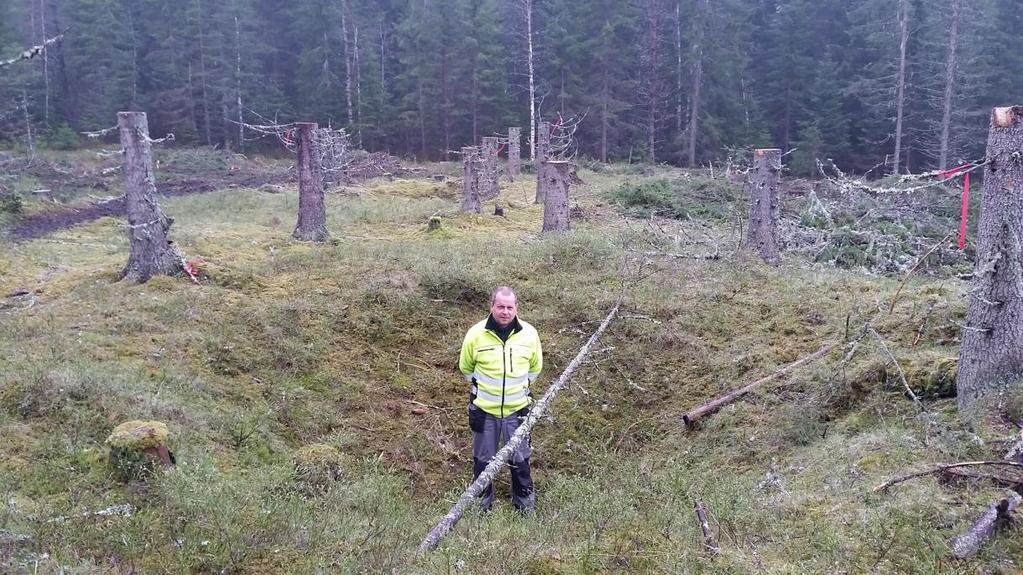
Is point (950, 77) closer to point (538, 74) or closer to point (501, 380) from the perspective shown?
point (538, 74)

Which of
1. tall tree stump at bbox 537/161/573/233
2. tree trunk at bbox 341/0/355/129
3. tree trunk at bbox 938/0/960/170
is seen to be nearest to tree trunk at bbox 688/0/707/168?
tree trunk at bbox 938/0/960/170

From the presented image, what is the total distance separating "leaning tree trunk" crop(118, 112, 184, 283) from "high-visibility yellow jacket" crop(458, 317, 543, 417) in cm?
606

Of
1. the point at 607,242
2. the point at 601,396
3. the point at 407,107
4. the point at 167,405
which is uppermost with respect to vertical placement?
the point at 407,107

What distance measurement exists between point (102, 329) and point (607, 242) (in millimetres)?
7689

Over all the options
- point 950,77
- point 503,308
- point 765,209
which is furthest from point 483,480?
point 950,77

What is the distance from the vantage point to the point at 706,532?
15.4ft

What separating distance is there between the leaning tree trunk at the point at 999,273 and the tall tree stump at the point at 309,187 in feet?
35.7

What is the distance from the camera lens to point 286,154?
45594 mm

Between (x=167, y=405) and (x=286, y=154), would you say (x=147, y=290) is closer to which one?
(x=167, y=405)

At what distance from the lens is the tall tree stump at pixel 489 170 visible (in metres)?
21.7

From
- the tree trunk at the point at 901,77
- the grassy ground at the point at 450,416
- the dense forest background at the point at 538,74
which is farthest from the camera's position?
the dense forest background at the point at 538,74

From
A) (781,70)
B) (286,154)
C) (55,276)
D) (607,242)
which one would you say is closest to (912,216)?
(607,242)

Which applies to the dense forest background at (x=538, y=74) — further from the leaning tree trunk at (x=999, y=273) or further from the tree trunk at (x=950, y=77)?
the leaning tree trunk at (x=999, y=273)

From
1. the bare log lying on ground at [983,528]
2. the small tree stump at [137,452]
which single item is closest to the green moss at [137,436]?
the small tree stump at [137,452]
